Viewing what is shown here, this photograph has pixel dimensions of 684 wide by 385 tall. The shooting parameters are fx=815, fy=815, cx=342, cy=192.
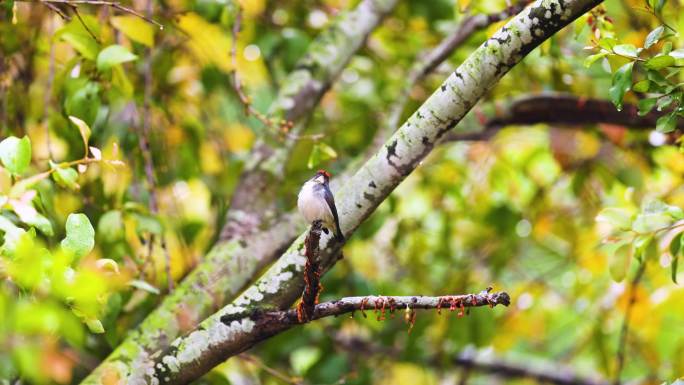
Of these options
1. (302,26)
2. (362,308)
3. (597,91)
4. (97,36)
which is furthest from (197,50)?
(362,308)

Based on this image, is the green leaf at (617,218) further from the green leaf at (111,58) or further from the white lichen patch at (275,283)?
the green leaf at (111,58)

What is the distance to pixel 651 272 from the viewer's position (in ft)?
13.3

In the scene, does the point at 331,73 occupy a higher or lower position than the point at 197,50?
lower

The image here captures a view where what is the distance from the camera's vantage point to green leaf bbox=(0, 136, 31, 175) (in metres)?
1.66

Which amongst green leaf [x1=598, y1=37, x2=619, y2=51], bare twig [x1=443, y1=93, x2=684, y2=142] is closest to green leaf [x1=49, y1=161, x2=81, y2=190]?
green leaf [x1=598, y1=37, x2=619, y2=51]

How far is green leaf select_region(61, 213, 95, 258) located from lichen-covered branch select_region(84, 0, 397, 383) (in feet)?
1.63

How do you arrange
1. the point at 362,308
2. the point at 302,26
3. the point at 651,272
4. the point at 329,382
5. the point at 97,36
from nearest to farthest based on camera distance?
the point at 362,308 < the point at 97,36 < the point at 329,382 < the point at 302,26 < the point at 651,272

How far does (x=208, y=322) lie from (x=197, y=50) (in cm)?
209

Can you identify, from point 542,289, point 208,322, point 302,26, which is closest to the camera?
point 208,322

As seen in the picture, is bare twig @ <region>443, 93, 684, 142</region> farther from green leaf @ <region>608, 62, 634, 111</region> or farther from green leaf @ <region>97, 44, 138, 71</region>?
green leaf @ <region>97, 44, 138, 71</region>

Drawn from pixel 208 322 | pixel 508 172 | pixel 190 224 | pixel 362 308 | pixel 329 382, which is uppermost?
pixel 508 172

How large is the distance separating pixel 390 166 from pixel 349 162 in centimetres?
115

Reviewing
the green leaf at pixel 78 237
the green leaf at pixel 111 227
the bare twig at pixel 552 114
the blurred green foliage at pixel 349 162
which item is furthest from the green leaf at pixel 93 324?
the bare twig at pixel 552 114

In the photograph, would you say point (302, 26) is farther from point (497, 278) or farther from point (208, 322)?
point (208, 322)
